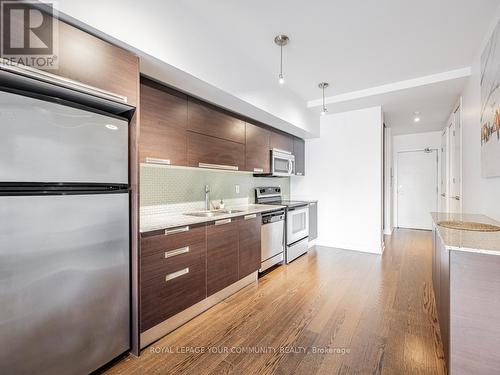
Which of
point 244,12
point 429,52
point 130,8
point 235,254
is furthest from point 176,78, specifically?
point 429,52

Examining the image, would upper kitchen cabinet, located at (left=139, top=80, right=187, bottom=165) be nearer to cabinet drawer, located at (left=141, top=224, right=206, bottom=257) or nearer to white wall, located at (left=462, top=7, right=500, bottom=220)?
cabinet drawer, located at (left=141, top=224, right=206, bottom=257)

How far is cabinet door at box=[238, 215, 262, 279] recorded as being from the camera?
2.64 m

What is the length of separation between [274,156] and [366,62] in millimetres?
1617

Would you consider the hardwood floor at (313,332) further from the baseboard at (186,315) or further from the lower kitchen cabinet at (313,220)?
the lower kitchen cabinet at (313,220)

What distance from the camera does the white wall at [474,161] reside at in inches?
81.4

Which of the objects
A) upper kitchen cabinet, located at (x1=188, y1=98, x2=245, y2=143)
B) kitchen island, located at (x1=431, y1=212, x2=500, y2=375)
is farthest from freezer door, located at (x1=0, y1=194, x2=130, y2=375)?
kitchen island, located at (x1=431, y1=212, x2=500, y2=375)

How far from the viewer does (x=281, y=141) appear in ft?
12.8

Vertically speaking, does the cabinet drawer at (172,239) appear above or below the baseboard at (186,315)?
above

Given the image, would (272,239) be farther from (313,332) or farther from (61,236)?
(61,236)

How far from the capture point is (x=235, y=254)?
2.55 m

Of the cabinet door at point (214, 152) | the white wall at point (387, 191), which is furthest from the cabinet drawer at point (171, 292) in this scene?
the white wall at point (387, 191)

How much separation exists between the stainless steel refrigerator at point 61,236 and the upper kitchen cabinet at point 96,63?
0.17 m

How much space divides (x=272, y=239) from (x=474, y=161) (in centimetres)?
240

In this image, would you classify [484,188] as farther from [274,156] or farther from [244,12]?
[244,12]
